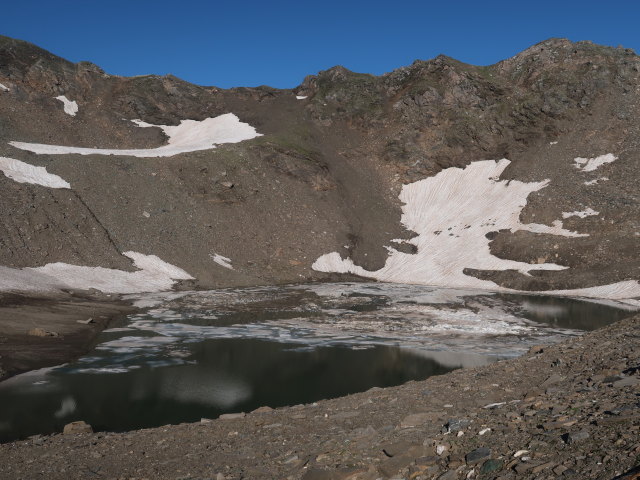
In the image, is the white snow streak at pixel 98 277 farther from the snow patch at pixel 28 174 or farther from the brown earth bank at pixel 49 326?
the snow patch at pixel 28 174

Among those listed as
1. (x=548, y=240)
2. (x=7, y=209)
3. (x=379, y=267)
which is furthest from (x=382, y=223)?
(x=7, y=209)

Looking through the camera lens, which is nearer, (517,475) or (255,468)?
(517,475)

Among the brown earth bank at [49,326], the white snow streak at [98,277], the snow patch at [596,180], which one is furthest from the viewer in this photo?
the snow patch at [596,180]

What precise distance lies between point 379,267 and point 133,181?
32.8 metres

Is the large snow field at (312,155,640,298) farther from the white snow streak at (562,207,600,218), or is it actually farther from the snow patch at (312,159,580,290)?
the white snow streak at (562,207,600,218)

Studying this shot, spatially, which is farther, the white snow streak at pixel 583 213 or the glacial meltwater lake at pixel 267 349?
the white snow streak at pixel 583 213

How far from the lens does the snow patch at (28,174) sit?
59531 mm

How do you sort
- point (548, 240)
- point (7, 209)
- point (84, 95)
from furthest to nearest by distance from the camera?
point (84, 95) < point (548, 240) < point (7, 209)

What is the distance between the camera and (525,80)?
312 ft

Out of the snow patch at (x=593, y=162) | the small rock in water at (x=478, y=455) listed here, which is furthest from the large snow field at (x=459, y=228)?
the small rock in water at (x=478, y=455)

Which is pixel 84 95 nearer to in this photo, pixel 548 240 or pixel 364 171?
pixel 364 171

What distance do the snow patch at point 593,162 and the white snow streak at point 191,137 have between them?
49.5 meters

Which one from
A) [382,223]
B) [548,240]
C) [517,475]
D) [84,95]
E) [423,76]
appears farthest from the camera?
[423,76]

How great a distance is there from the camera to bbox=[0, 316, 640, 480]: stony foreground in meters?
8.62
